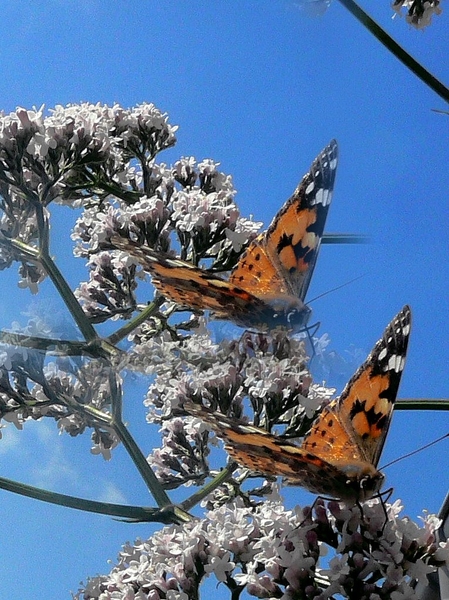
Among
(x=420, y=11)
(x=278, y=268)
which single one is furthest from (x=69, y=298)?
(x=420, y=11)

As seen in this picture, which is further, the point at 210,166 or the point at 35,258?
the point at 210,166

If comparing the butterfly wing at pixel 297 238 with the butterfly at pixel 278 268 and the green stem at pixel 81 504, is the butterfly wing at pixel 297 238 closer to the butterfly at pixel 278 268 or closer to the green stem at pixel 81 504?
the butterfly at pixel 278 268

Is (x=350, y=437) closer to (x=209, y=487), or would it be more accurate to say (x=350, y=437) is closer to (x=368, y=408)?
(x=368, y=408)

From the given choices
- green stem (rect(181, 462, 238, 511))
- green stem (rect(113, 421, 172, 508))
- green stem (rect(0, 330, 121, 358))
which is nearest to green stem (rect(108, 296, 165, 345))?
green stem (rect(0, 330, 121, 358))

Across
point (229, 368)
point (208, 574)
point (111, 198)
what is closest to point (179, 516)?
point (208, 574)

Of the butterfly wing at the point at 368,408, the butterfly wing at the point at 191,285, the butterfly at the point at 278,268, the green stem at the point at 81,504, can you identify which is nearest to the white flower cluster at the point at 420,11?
the butterfly at the point at 278,268

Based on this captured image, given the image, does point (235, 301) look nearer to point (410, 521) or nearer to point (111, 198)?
point (410, 521)
